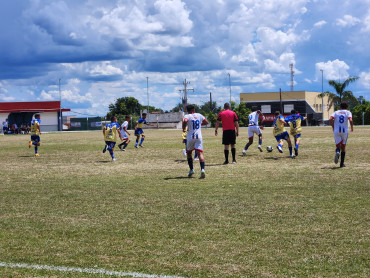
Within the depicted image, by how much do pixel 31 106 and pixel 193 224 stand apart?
88378 millimetres

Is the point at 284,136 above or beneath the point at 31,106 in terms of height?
beneath

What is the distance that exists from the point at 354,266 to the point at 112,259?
276cm

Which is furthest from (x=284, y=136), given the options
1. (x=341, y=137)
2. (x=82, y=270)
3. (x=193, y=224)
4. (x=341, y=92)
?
(x=341, y=92)

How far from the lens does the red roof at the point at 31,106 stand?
88.1 meters

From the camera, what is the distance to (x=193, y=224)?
7254mm

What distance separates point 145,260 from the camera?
5.49 meters

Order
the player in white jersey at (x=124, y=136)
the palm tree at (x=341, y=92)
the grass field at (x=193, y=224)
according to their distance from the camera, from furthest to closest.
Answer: the palm tree at (x=341, y=92)
the player in white jersey at (x=124, y=136)
the grass field at (x=193, y=224)

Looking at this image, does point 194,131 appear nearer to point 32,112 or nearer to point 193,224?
point 193,224

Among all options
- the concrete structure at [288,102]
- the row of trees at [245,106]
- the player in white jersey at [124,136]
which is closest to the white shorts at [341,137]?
the player in white jersey at [124,136]

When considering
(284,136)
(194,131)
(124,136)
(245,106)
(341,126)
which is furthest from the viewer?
(245,106)

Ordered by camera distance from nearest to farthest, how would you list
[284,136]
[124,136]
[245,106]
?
[284,136]
[124,136]
[245,106]

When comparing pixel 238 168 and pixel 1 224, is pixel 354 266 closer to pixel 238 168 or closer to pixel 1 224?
pixel 1 224

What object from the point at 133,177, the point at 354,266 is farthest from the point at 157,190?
the point at 354,266

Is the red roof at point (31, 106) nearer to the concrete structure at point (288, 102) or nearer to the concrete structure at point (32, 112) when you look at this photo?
the concrete structure at point (32, 112)
